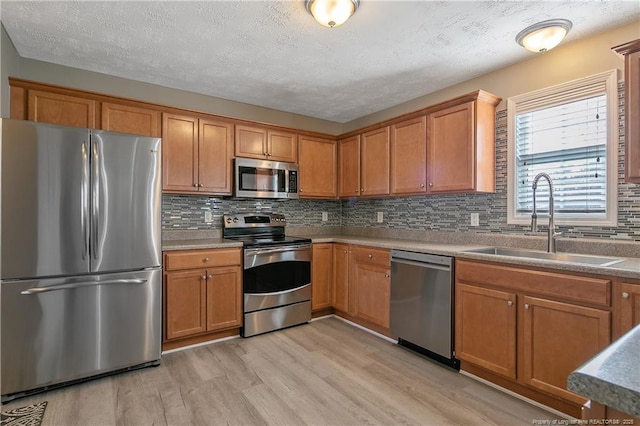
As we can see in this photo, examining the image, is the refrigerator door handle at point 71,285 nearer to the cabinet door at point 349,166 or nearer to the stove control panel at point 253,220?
the stove control panel at point 253,220

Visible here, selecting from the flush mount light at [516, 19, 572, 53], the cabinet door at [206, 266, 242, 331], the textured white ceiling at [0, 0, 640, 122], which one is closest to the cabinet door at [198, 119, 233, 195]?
the textured white ceiling at [0, 0, 640, 122]

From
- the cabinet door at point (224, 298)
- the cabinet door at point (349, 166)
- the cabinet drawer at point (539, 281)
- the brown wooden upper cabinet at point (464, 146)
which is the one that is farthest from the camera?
the cabinet door at point (349, 166)

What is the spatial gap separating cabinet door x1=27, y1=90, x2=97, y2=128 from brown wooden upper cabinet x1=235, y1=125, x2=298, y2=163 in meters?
1.25

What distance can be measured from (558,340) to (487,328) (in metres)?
0.43

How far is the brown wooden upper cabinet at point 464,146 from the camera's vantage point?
8.95 ft

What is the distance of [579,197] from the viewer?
2.42m

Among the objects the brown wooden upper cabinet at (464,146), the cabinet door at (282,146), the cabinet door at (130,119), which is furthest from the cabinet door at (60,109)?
the brown wooden upper cabinet at (464,146)

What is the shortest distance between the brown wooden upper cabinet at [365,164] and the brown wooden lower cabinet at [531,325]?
1425 millimetres

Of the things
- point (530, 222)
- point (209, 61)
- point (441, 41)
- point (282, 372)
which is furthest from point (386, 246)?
point (209, 61)

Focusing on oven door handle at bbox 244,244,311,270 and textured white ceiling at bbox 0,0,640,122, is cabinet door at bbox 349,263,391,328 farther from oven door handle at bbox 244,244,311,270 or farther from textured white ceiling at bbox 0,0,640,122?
textured white ceiling at bbox 0,0,640,122

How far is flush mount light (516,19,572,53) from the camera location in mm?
2113

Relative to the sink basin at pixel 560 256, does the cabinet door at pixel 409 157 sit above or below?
above

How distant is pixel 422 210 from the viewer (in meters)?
3.50

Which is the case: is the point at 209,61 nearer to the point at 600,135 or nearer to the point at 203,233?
the point at 203,233
